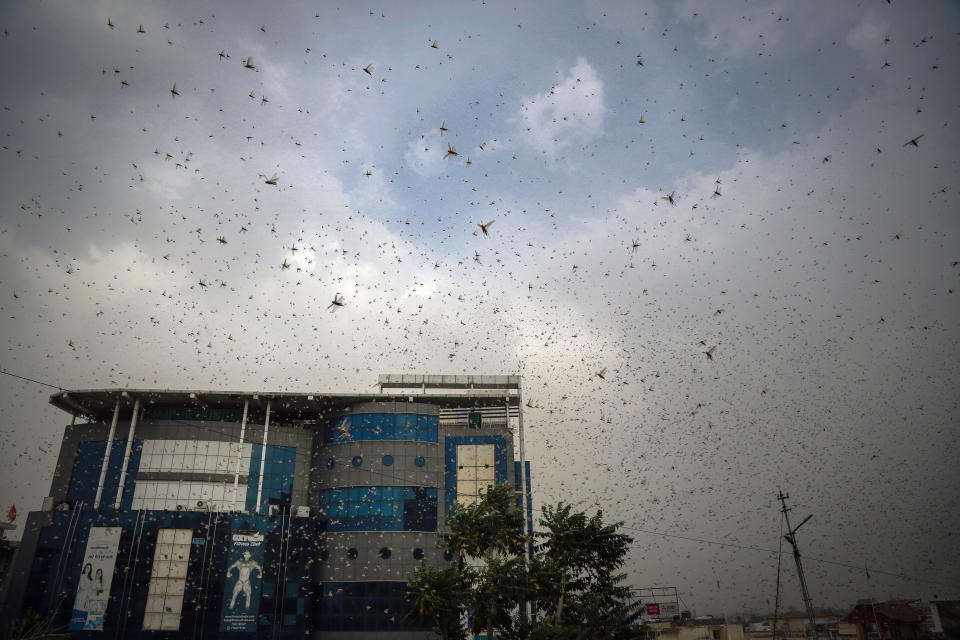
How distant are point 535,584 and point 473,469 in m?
28.7

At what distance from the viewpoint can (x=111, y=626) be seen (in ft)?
134

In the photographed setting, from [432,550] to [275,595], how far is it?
12459 mm

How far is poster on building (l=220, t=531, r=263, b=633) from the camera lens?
42938 millimetres

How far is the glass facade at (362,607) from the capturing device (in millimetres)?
46156

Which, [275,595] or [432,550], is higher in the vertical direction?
[432,550]

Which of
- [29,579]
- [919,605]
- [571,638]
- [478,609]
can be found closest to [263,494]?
[29,579]

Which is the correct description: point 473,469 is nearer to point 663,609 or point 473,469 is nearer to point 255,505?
point 255,505

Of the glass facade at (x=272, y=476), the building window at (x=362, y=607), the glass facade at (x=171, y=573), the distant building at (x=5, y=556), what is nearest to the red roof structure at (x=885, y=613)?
the building window at (x=362, y=607)

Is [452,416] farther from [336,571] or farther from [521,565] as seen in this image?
[521,565]

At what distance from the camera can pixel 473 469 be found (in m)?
53.9

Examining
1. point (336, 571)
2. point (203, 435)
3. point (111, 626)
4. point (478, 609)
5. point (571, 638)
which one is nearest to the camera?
point (571, 638)

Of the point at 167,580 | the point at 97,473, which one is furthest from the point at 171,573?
the point at 97,473

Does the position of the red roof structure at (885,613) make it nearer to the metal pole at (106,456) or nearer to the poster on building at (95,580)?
the poster on building at (95,580)

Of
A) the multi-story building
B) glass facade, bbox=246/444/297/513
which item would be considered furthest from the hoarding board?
glass facade, bbox=246/444/297/513
